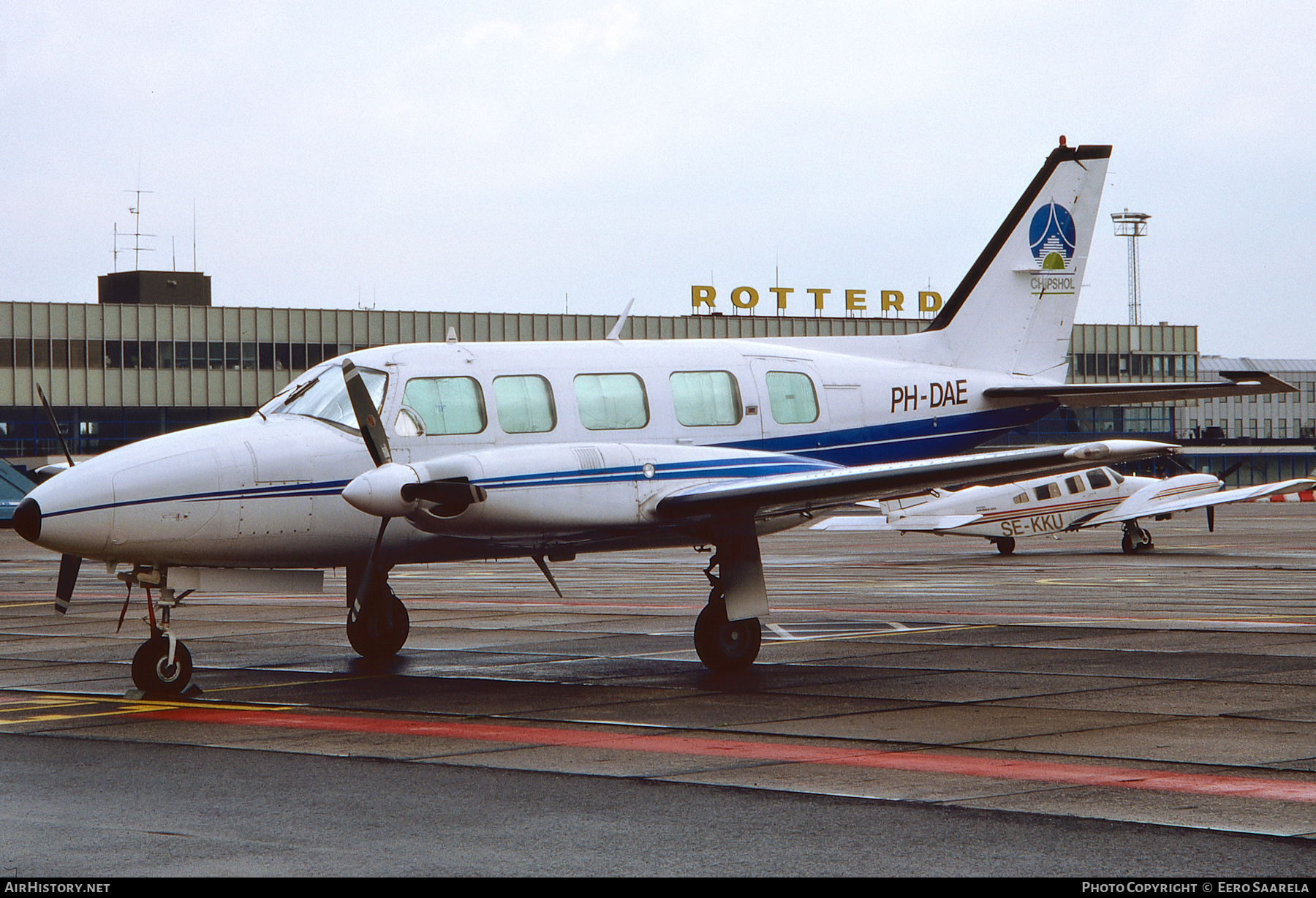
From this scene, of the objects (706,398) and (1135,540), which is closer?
(706,398)

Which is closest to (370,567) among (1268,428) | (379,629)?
(379,629)

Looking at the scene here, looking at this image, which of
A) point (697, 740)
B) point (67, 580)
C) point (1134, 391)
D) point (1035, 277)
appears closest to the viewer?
point (697, 740)

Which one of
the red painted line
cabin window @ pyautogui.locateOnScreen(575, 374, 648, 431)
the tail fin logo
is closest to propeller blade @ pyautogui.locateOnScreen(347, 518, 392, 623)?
the red painted line

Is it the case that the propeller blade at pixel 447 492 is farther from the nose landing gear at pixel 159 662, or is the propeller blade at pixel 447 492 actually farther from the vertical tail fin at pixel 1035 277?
the vertical tail fin at pixel 1035 277

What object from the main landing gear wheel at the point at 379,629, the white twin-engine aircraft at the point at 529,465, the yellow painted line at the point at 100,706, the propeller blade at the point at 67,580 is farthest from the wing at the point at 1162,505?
the propeller blade at the point at 67,580

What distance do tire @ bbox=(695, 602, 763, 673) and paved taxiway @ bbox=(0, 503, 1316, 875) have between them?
1.30ft

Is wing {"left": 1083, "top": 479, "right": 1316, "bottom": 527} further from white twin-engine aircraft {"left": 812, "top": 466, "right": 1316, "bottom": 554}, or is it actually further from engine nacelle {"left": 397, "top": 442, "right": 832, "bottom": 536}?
engine nacelle {"left": 397, "top": 442, "right": 832, "bottom": 536}

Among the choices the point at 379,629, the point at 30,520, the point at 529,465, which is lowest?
the point at 379,629

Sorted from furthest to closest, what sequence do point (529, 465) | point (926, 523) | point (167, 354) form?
point (167, 354)
point (926, 523)
point (529, 465)

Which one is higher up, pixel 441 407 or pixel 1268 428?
pixel 441 407

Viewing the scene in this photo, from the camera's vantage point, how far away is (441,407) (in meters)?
14.8

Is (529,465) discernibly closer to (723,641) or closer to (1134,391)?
(723,641)

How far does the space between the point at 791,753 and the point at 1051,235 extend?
10292 mm

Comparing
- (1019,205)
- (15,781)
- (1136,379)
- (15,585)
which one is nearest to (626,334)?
(1136,379)
